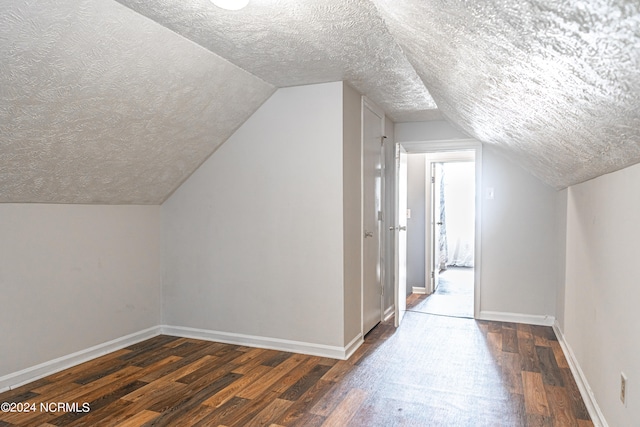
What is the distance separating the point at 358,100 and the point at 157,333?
2790mm

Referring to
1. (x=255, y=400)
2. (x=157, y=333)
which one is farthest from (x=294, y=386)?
(x=157, y=333)

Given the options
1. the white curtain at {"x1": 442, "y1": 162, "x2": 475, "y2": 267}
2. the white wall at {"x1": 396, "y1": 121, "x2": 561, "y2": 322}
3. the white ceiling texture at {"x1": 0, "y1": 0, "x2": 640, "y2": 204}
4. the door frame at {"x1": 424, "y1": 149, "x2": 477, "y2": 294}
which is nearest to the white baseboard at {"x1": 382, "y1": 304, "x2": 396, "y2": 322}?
the white wall at {"x1": 396, "y1": 121, "x2": 561, "y2": 322}

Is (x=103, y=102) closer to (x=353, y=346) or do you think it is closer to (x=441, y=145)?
(x=353, y=346)

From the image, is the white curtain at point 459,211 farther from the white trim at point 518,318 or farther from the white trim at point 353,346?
the white trim at point 353,346

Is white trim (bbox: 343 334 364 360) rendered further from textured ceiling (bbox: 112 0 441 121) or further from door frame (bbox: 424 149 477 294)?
door frame (bbox: 424 149 477 294)

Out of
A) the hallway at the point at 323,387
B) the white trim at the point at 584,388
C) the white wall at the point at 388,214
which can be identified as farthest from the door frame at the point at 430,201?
the white trim at the point at 584,388

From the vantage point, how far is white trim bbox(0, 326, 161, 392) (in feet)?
9.46

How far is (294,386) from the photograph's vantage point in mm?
2936

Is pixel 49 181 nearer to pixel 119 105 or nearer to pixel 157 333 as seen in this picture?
pixel 119 105

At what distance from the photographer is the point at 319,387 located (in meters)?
2.92

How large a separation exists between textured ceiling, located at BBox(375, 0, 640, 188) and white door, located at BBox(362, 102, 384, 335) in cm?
167

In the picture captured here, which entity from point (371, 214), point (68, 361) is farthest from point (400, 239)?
point (68, 361)

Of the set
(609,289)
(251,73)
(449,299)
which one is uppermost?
(251,73)

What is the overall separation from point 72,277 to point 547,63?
133 inches
